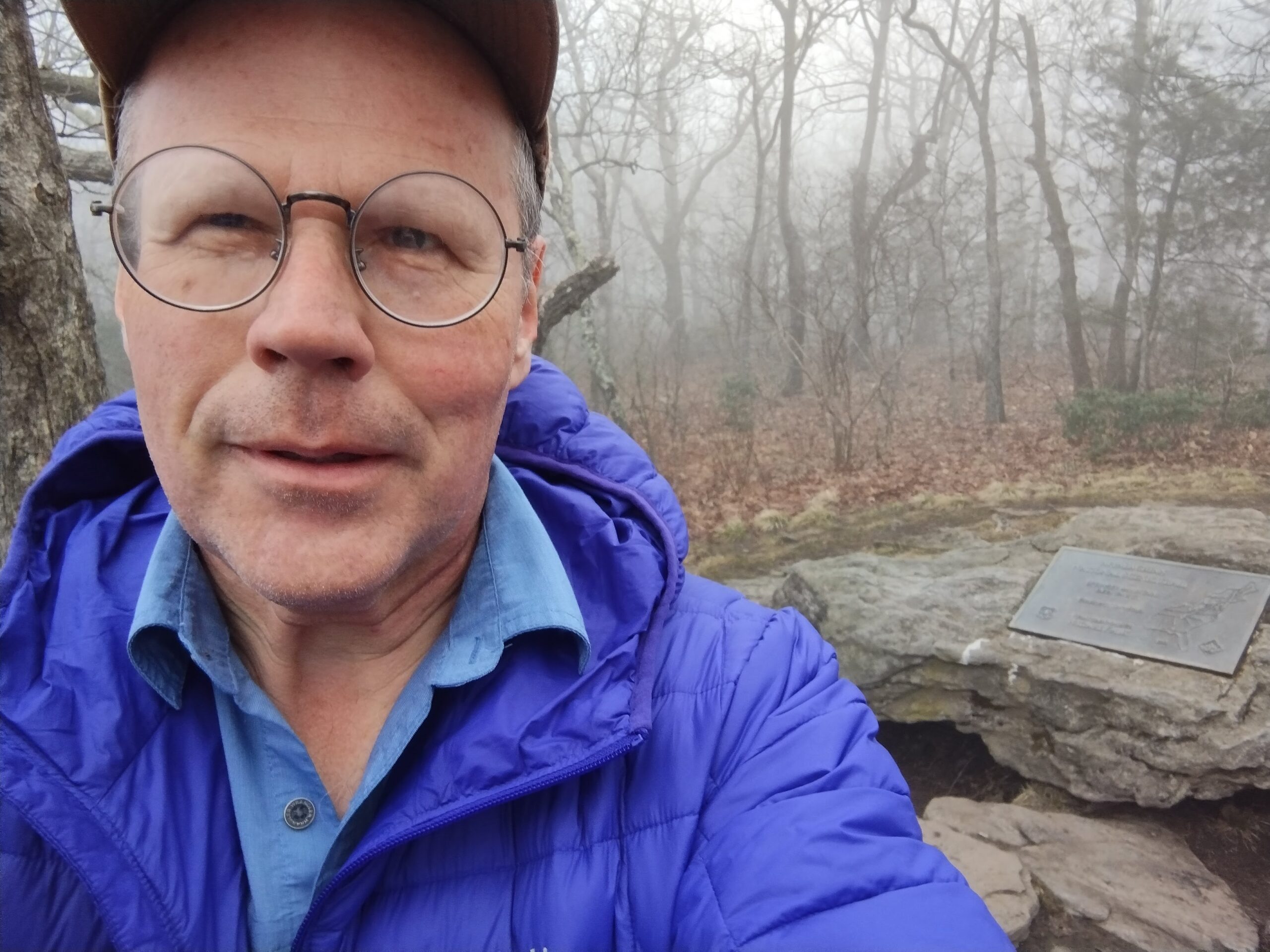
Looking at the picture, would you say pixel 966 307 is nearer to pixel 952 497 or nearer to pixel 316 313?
pixel 952 497

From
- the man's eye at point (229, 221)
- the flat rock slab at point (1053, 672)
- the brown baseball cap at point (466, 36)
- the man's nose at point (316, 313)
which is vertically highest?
the brown baseball cap at point (466, 36)

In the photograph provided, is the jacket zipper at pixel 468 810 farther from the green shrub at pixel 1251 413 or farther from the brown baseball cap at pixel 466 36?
the green shrub at pixel 1251 413

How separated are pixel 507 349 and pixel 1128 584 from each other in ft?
11.7

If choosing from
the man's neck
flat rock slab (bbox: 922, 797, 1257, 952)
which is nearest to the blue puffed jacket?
the man's neck

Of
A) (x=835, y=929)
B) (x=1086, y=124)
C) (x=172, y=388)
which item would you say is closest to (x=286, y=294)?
(x=172, y=388)

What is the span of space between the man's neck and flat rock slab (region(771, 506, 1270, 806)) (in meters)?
2.72

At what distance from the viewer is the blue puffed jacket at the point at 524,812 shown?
1063mm

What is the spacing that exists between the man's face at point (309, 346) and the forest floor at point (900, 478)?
4609mm

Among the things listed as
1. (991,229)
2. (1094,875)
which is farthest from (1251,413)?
(1094,875)

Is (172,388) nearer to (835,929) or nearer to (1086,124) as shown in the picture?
(835,929)

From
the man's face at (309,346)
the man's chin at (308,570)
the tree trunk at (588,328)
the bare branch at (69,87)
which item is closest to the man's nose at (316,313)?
the man's face at (309,346)

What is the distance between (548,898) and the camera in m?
1.11

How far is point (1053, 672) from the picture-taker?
321 cm

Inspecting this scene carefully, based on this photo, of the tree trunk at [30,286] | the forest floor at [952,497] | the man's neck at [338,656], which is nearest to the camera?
the man's neck at [338,656]
